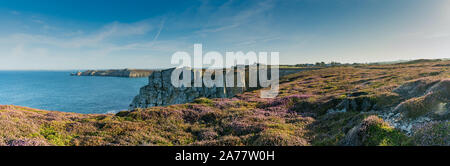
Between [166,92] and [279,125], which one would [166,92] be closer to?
[166,92]

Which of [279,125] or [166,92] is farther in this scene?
[166,92]

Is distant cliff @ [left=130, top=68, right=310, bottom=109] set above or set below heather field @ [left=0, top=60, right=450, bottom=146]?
below

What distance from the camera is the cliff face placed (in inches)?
2731

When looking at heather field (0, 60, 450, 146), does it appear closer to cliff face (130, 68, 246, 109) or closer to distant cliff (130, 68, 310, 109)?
distant cliff (130, 68, 310, 109)

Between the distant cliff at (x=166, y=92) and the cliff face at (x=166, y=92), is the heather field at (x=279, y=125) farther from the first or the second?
the cliff face at (x=166, y=92)

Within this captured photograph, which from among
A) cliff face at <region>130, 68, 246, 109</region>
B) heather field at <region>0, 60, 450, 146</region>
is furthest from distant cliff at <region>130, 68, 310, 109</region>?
heather field at <region>0, 60, 450, 146</region>

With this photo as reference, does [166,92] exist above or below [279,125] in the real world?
below

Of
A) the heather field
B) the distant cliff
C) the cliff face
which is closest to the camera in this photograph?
the heather field

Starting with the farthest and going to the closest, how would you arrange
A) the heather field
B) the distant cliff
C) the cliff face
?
1. the cliff face
2. the distant cliff
3. the heather field

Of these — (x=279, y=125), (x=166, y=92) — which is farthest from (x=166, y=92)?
(x=279, y=125)

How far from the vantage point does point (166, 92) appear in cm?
7762
